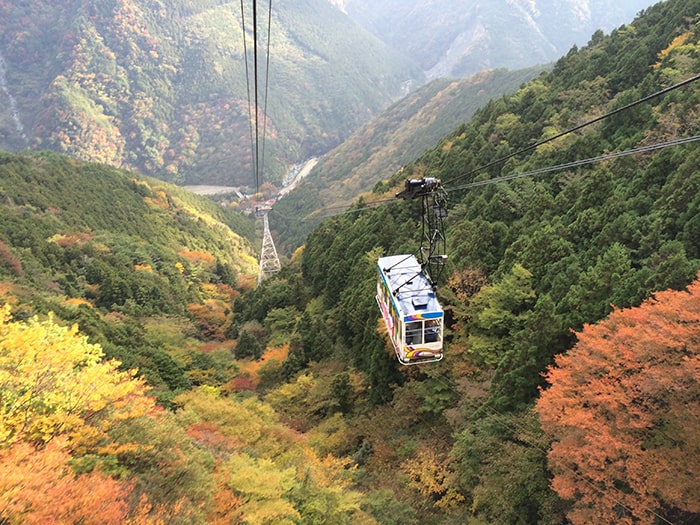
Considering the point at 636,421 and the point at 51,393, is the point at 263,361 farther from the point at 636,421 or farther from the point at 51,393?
the point at 636,421

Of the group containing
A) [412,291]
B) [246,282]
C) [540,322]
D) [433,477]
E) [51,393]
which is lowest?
[433,477]

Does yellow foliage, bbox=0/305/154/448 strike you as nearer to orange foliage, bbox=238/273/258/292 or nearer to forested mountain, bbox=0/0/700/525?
forested mountain, bbox=0/0/700/525

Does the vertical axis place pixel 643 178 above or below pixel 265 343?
above

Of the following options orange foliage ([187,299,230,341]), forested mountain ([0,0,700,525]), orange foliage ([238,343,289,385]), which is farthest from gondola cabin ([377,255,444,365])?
orange foliage ([187,299,230,341])

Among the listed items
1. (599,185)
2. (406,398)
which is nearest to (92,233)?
(406,398)

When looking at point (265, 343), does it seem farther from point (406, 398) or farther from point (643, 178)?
point (643, 178)

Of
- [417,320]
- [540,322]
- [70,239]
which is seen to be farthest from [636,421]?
[70,239]
